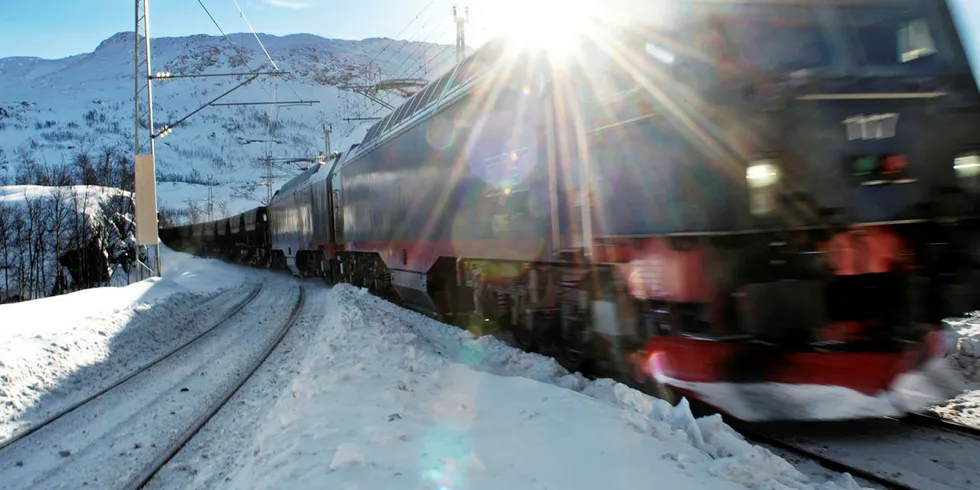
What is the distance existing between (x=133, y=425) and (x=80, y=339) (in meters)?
4.38

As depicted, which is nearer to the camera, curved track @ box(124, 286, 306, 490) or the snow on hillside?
curved track @ box(124, 286, 306, 490)

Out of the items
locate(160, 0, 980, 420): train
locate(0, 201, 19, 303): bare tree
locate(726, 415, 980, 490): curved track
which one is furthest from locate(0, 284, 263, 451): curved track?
locate(0, 201, 19, 303): bare tree

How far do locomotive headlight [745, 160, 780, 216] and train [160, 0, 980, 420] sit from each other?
1 cm

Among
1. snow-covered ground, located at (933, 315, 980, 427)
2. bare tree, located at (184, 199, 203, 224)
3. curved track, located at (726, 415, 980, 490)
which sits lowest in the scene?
curved track, located at (726, 415, 980, 490)

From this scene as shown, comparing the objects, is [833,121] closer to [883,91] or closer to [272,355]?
[883,91]

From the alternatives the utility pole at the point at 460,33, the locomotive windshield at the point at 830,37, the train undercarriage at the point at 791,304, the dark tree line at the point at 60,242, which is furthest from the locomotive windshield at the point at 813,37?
the dark tree line at the point at 60,242

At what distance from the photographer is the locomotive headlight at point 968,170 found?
4406mm

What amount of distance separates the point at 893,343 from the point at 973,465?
Answer: 2.76 feet

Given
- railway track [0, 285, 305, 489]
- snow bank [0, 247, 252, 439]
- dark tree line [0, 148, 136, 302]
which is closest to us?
railway track [0, 285, 305, 489]

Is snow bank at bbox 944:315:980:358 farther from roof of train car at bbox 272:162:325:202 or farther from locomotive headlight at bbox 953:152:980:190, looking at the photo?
roof of train car at bbox 272:162:325:202

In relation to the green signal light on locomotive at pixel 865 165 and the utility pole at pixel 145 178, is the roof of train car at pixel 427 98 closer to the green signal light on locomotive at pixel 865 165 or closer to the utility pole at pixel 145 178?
the green signal light on locomotive at pixel 865 165

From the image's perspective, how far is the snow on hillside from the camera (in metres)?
27.8

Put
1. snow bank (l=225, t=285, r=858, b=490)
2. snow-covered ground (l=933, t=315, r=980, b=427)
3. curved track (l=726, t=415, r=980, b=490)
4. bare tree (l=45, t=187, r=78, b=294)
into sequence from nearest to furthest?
snow bank (l=225, t=285, r=858, b=490) → curved track (l=726, t=415, r=980, b=490) → snow-covered ground (l=933, t=315, r=980, b=427) → bare tree (l=45, t=187, r=78, b=294)

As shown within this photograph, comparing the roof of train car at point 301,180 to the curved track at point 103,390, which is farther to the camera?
the roof of train car at point 301,180
